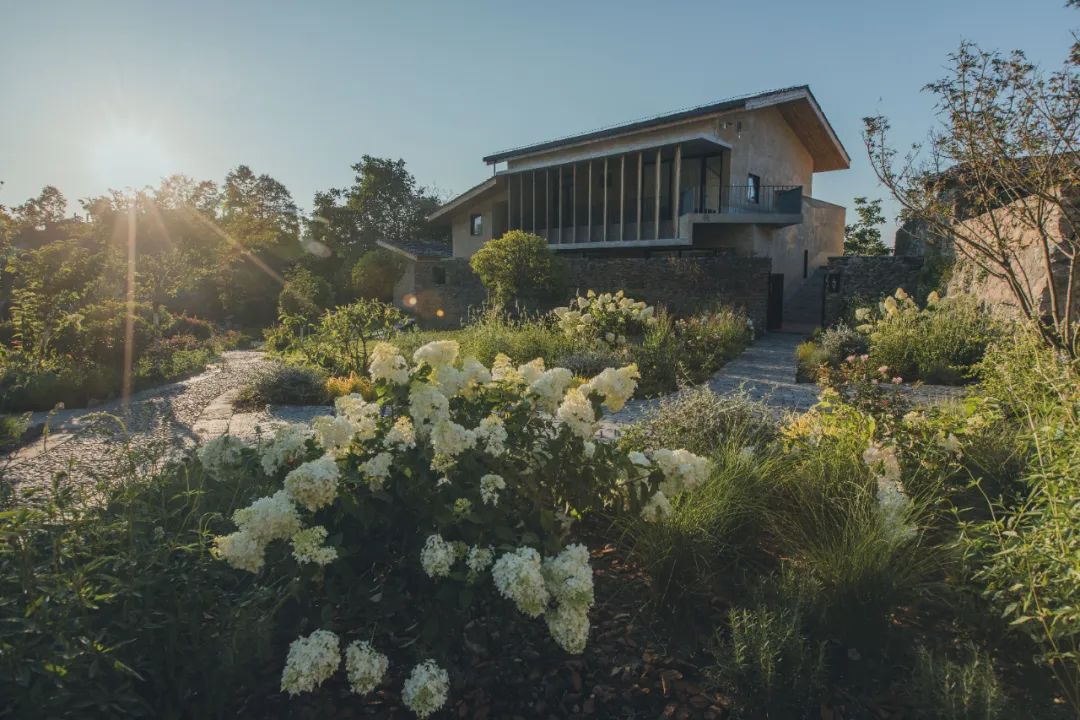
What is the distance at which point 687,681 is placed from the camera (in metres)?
2.33

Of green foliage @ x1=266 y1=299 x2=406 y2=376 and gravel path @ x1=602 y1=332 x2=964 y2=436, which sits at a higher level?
green foliage @ x1=266 y1=299 x2=406 y2=376

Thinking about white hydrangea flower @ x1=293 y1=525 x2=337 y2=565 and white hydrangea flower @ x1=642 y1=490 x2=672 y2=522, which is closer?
white hydrangea flower @ x1=293 y1=525 x2=337 y2=565

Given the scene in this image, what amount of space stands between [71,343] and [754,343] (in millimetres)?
13730

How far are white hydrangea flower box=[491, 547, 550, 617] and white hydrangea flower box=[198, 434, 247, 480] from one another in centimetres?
138

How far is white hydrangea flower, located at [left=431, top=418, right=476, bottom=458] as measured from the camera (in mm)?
2057

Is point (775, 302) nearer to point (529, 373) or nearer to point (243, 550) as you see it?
point (529, 373)

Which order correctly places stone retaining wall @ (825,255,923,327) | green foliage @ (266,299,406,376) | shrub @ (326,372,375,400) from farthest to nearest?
Result: stone retaining wall @ (825,255,923,327) → green foliage @ (266,299,406,376) → shrub @ (326,372,375,400)

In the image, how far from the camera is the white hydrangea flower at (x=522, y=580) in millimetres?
1856

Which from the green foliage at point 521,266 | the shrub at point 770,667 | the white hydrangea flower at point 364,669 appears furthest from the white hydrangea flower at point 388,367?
the green foliage at point 521,266

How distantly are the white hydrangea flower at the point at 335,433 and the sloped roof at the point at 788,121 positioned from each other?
16553 mm

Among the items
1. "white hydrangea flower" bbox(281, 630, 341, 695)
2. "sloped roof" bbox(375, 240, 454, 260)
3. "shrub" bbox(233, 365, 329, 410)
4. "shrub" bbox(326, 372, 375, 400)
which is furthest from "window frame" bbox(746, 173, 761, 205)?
"white hydrangea flower" bbox(281, 630, 341, 695)

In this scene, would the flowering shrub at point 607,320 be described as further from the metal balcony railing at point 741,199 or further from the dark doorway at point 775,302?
the dark doorway at point 775,302

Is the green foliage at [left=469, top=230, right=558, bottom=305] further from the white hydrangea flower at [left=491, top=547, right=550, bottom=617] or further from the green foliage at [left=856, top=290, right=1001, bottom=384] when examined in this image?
the white hydrangea flower at [left=491, top=547, right=550, bottom=617]

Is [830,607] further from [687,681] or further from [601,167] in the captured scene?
[601,167]
